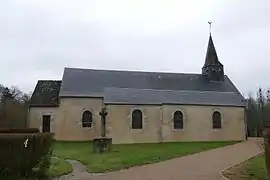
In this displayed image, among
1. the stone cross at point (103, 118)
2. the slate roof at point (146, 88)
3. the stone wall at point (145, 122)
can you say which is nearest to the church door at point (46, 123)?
the stone wall at point (145, 122)

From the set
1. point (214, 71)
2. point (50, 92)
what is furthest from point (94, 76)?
point (214, 71)

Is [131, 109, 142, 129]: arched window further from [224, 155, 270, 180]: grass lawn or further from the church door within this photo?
[224, 155, 270, 180]: grass lawn

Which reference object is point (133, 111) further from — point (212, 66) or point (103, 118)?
point (212, 66)

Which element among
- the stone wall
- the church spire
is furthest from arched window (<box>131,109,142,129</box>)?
the church spire

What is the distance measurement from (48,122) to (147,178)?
24120 millimetres

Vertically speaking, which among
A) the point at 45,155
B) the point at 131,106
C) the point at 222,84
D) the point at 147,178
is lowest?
the point at 147,178

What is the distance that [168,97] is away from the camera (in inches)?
1318

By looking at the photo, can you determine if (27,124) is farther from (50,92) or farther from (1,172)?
(1,172)

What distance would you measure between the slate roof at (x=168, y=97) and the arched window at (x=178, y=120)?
1.06 m

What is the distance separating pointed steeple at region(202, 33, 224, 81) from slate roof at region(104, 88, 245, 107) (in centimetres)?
366

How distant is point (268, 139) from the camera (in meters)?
8.22

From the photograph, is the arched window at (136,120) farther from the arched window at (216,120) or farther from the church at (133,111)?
the arched window at (216,120)

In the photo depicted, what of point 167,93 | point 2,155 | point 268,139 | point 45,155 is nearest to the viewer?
point 268,139

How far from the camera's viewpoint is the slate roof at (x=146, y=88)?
108ft
